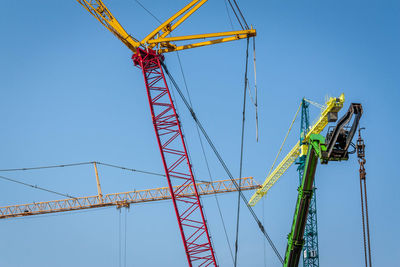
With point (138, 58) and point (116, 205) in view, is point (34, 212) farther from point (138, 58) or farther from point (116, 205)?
point (138, 58)

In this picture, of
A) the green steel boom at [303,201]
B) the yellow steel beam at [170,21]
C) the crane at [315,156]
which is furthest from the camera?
the yellow steel beam at [170,21]

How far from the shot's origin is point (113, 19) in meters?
64.4

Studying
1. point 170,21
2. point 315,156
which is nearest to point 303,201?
point 315,156

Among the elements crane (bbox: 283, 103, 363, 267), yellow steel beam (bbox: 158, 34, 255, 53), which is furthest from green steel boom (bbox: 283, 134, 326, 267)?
yellow steel beam (bbox: 158, 34, 255, 53)

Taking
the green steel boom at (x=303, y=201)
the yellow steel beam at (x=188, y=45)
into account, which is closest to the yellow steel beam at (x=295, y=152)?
the yellow steel beam at (x=188, y=45)

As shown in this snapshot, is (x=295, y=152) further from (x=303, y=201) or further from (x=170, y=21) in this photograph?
(x=303, y=201)

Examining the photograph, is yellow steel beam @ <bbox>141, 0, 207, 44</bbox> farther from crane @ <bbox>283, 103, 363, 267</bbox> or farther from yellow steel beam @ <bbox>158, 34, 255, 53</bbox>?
crane @ <bbox>283, 103, 363, 267</bbox>

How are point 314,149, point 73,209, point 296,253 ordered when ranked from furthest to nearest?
point 73,209
point 296,253
point 314,149

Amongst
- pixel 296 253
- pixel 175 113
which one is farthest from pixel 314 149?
pixel 175 113

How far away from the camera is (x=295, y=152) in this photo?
90.4 m

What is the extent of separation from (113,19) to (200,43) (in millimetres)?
10202

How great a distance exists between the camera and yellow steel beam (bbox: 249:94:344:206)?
79.0 metres

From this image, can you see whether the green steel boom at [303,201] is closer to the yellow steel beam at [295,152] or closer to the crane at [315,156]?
the crane at [315,156]

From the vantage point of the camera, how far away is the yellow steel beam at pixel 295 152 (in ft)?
259
